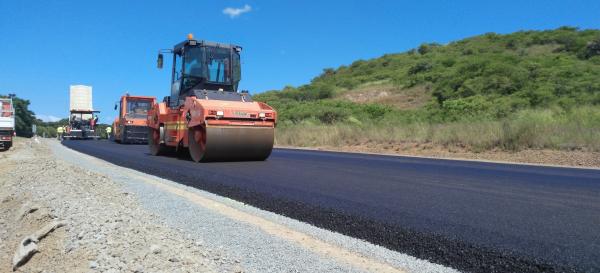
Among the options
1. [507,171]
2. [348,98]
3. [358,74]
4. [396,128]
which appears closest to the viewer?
[507,171]

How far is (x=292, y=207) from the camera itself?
5.52m

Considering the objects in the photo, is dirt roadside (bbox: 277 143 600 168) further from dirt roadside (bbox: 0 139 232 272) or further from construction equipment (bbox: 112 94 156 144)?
construction equipment (bbox: 112 94 156 144)

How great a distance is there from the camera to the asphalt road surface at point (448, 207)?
3664 mm

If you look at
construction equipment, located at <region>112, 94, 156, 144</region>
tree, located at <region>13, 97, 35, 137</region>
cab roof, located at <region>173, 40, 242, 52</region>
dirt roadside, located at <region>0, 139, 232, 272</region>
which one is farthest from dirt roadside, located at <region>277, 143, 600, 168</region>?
tree, located at <region>13, 97, 35, 137</region>

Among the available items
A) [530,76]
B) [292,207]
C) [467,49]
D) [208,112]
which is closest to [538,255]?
[292,207]

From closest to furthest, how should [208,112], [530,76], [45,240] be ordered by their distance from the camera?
1. [45,240]
2. [208,112]
3. [530,76]

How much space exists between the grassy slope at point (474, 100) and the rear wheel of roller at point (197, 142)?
8.92 meters

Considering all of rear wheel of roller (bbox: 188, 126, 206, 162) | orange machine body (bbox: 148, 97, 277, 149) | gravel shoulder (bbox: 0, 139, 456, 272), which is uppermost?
orange machine body (bbox: 148, 97, 277, 149)

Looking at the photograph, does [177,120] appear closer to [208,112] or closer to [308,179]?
[208,112]

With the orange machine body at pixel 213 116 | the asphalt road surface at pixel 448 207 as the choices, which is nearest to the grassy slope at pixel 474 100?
the asphalt road surface at pixel 448 207

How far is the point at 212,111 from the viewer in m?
10.2

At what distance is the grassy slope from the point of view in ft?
50.3

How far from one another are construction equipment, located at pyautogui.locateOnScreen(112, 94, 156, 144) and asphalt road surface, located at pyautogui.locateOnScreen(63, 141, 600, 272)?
54.2 feet

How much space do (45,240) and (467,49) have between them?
53.1m
